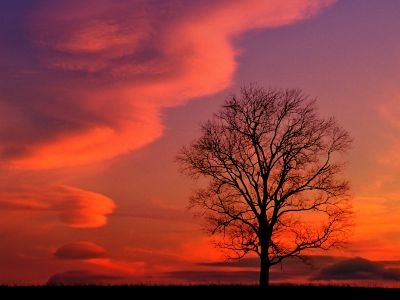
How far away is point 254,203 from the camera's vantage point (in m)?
36.2
